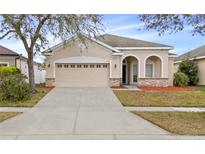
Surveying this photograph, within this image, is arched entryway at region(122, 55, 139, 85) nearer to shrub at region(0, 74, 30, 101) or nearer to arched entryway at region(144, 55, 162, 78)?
arched entryway at region(144, 55, 162, 78)

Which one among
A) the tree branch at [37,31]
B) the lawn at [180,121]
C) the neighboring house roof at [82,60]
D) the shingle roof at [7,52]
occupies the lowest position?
the lawn at [180,121]

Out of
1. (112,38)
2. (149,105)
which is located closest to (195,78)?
(112,38)

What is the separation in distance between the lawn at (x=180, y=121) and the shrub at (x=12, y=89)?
6460mm

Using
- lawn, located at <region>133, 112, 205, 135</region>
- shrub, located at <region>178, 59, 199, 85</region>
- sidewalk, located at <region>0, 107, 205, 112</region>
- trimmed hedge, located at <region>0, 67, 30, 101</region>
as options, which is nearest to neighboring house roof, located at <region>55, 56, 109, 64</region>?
trimmed hedge, located at <region>0, 67, 30, 101</region>

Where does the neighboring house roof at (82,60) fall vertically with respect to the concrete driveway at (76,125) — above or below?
above

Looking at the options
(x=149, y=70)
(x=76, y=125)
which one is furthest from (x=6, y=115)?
(x=149, y=70)

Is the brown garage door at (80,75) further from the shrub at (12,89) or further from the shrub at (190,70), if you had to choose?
the shrub at (190,70)

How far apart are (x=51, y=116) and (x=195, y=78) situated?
21.4m

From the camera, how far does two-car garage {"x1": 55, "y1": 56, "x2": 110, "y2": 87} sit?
22062 millimetres

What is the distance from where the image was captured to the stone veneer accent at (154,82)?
22938 millimetres

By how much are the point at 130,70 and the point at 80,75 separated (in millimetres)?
5445

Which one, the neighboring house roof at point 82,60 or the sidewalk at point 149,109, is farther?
the neighboring house roof at point 82,60

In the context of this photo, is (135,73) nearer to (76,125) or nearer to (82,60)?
(82,60)

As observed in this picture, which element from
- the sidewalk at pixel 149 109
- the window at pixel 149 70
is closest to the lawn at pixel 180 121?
the sidewalk at pixel 149 109
